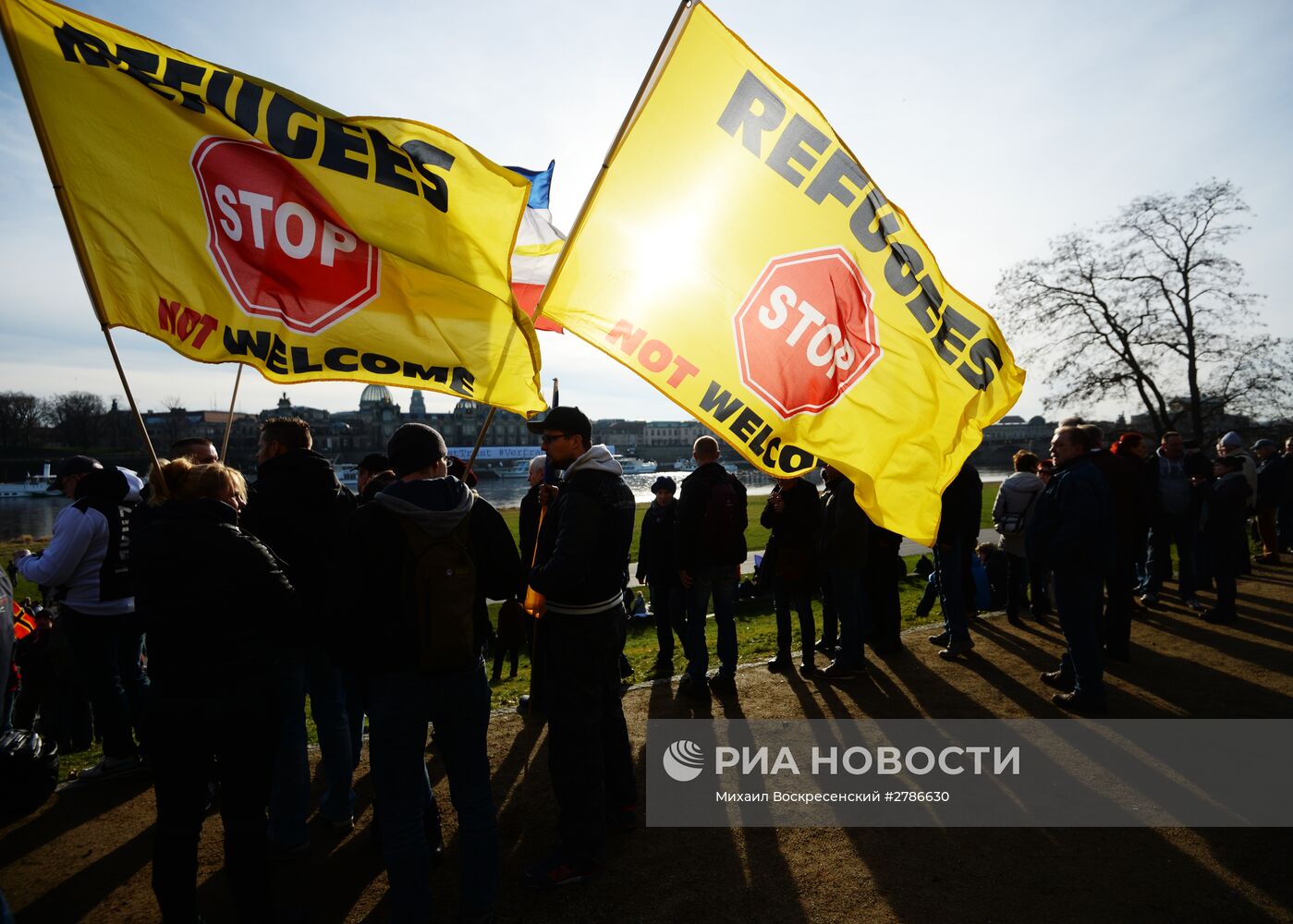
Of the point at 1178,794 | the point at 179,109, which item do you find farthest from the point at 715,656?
Result: the point at 179,109

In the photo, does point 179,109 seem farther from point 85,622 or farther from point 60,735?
point 60,735

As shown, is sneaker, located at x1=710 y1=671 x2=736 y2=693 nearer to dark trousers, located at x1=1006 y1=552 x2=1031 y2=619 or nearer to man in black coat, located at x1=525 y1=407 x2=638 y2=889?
man in black coat, located at x1=525 y1=407 x2=638 y2=889

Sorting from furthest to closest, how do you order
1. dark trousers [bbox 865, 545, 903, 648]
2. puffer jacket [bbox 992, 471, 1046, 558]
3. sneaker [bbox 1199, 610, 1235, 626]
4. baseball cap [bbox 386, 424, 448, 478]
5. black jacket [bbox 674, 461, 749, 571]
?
puffer jacket [bbox 992, 471, 1046, 558] → sneaker [bbox 1199, 610, 1235, 626] → dark trousers [bbox 865, 545, 903, 648] → black jacket [bbox 674, 461, 749, 571] → baseball cap [bbox 386, 424, 448, 478]

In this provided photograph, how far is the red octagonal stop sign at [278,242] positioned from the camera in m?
3.67

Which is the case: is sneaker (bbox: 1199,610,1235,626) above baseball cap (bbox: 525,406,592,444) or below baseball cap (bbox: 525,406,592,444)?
below

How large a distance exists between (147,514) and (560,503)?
247cm

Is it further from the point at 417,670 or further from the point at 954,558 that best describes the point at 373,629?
the point at 954,558

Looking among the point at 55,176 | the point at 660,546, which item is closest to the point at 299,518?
the point at 55,176

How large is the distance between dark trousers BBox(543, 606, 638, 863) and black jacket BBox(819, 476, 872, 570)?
3.19 m

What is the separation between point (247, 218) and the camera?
3.72 metres

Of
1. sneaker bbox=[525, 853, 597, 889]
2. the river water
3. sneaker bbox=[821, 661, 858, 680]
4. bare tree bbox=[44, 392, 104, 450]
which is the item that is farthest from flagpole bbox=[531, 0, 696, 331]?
bare tree bbox=[44, 392, 104, 450]

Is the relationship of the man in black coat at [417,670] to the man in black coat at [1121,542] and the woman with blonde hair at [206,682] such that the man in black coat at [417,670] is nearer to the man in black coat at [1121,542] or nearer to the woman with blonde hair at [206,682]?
the woman with blonde hair at [206,682]

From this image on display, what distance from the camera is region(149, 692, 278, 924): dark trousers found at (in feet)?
8.61

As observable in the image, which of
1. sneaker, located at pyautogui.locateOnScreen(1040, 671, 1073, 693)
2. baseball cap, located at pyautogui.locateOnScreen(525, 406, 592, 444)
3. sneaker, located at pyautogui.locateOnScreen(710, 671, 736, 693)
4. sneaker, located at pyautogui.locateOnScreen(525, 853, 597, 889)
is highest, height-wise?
baseball cap, located at pyautogui.locateOnScreen(525, 406, 592, 444)
